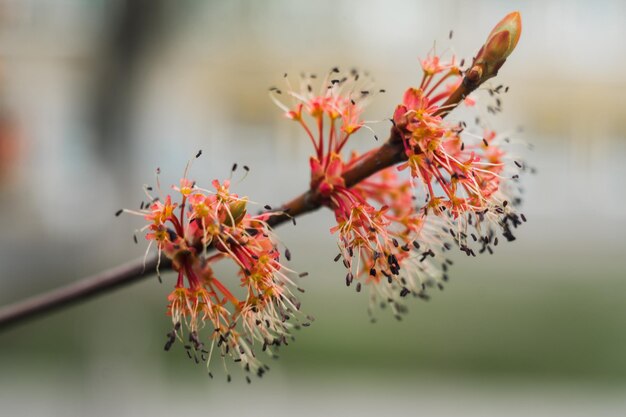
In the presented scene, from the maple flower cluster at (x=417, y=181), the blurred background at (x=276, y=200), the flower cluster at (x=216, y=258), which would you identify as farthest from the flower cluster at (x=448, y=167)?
the blurred background at (x=276, y=200)

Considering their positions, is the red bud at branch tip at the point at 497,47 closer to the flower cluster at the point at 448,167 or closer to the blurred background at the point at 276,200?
the flower cluster at the point at 448,167

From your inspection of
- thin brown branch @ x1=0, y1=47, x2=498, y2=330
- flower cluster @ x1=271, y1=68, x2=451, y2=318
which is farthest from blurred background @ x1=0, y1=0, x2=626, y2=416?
thin brown branch @ x1=0, y1=47, x2=498, y2=330

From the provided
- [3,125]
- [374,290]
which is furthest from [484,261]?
[374,290]

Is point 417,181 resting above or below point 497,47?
below

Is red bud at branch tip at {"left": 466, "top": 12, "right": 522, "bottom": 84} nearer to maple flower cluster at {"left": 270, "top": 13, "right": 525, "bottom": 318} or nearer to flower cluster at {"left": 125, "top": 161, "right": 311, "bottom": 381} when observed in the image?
maple flower cluster at {"left": 270, "top": 13, "right": 525, "bottom": 318}

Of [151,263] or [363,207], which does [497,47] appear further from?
[151,263]

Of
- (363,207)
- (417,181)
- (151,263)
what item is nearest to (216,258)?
(151,263)
